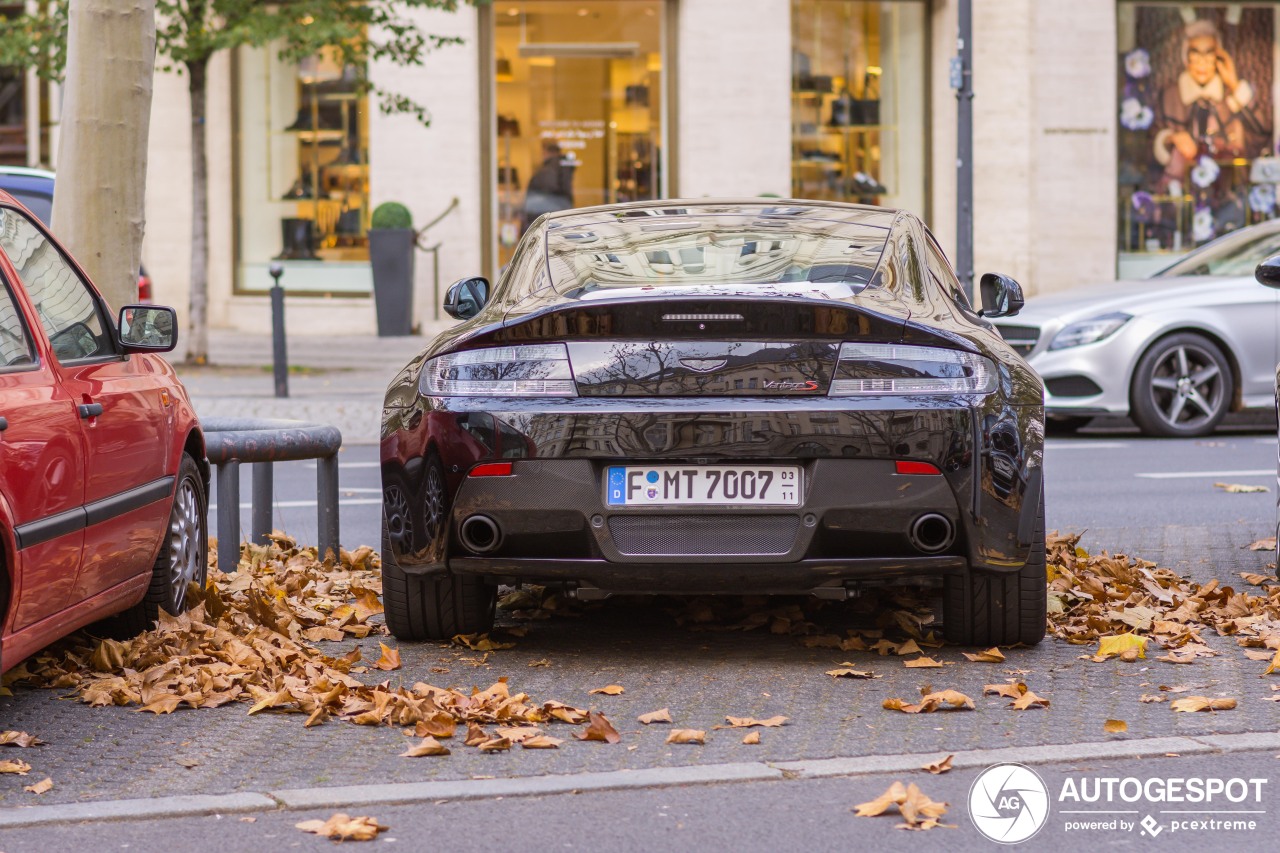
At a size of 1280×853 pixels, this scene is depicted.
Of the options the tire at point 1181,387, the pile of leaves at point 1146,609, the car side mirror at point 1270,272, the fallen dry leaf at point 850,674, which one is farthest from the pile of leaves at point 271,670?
the tire at point 1181,387

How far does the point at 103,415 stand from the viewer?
559 cm

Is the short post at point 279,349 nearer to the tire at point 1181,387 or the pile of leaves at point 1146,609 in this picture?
the tire at point 1181,387

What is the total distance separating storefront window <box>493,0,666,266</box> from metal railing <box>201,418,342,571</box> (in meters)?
15.6

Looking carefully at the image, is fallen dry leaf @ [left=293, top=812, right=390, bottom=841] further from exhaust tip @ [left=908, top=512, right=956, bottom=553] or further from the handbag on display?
the handbag on display

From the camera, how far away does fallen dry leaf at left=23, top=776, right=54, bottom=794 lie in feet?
14.9

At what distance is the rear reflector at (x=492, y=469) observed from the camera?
222 inches

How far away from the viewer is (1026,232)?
78.6 ft

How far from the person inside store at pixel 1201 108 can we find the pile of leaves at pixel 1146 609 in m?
17.7

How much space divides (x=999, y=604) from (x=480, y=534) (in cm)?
157

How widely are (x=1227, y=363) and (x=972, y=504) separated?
8.52 m

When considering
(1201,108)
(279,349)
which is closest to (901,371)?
(279,349)

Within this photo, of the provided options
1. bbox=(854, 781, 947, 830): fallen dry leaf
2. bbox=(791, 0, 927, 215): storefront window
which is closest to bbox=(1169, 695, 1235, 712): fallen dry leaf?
bbox=(854, 781, 947, 830): fallen dry leaf

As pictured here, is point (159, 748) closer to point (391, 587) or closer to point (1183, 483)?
point (391, 587)

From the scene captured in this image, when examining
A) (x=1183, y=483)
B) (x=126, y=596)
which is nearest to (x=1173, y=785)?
(x=126, y=596)
